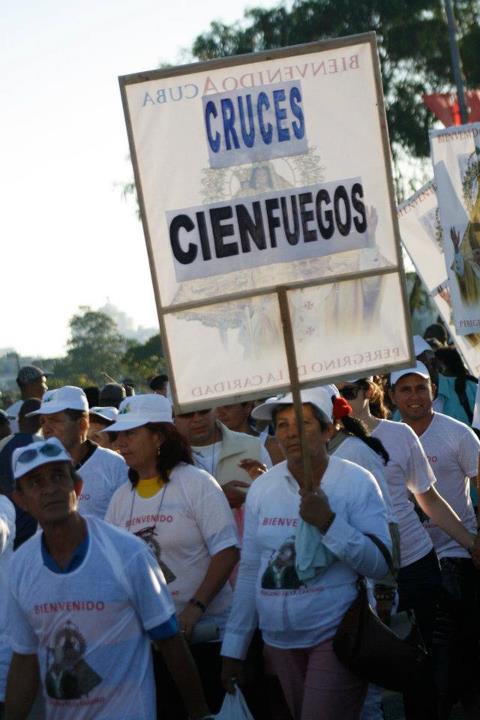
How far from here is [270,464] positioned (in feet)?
25.4

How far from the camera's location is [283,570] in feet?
19.3

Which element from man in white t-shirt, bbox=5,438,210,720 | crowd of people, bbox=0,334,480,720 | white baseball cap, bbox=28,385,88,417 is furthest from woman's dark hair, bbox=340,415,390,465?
man in white t-shirt, bbox=5,438,210,720

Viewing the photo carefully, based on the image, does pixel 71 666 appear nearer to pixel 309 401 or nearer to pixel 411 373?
pixel 309 401

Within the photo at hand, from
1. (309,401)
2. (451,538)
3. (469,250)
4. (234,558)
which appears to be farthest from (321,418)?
(469,250)

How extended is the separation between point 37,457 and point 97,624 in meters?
0.62

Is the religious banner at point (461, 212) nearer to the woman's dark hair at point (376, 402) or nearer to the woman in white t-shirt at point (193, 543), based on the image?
the woman's dark hair at point (376, 402)

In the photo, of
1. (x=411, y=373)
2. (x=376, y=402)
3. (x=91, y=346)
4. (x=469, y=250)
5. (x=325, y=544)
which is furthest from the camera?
(x=91, y=346)

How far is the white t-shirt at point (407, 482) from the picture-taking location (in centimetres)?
758

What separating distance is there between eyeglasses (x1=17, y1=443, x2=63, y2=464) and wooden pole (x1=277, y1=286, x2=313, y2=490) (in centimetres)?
90

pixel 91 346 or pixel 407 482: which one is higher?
pixel 407 482

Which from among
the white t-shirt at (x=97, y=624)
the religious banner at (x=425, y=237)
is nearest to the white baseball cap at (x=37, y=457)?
the white t-shirt at (x=97, y=624)

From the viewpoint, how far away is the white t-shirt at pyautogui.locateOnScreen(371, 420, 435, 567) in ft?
24.9

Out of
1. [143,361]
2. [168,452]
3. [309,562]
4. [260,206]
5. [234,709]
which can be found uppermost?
[260,206]

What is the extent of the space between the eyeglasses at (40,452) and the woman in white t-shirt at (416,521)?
2.51 meters
